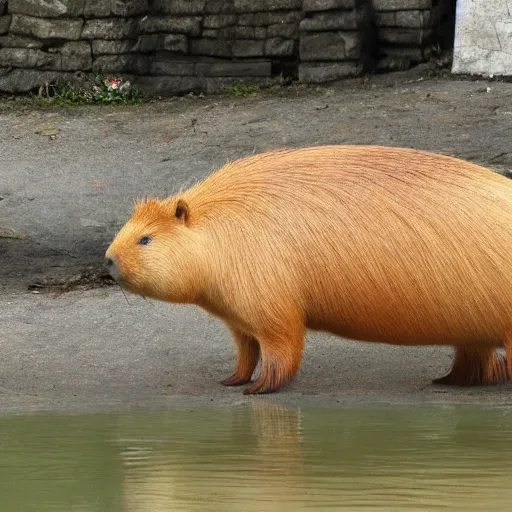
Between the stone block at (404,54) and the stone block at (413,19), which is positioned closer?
the stone block at (413,19)

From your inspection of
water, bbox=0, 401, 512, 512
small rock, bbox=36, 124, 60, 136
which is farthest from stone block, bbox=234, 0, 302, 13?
water, bbox=0, 401, 512, 512

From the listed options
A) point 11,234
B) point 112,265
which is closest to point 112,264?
point 112,265

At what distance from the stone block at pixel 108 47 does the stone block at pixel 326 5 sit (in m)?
1.79

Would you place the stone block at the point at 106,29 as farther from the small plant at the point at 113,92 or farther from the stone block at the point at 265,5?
the stone block at the point at 265,5

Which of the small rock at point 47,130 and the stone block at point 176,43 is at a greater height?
the stone block at point 176,43

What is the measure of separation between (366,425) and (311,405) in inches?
21.3

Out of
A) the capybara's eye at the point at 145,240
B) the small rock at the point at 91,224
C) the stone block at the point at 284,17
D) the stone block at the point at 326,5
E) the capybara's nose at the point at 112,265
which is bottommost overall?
the small rock at the point at 91,224

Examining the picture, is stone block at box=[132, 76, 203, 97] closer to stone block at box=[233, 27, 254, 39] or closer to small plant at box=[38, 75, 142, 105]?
small plant at box=[38, 75, 142, 105]

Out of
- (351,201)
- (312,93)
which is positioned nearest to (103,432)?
(351,201)

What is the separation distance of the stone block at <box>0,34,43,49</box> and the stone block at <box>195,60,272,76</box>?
1564mm

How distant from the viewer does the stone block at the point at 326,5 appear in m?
11.8

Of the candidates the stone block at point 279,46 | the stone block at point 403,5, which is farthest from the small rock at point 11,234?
the stone block at point 403,5

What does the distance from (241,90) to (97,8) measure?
1580 mm

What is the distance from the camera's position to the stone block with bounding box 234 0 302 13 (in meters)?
12.1
